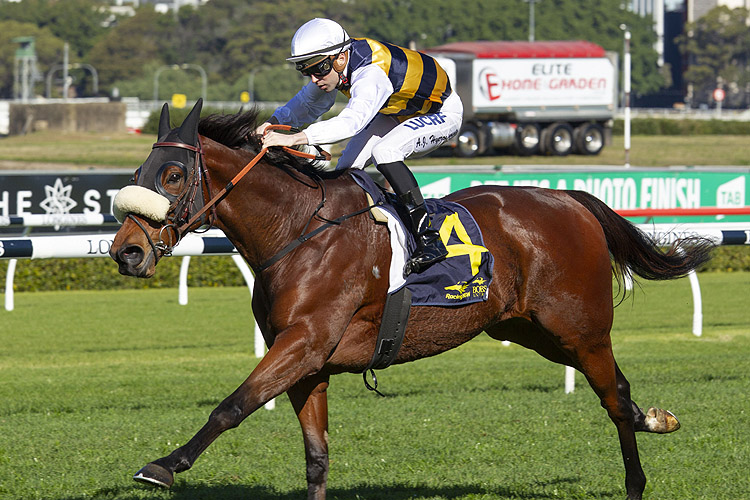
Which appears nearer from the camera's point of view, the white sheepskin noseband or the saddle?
the white sheepskin noseband

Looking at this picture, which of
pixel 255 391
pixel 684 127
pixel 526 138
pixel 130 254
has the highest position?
pixel 130 254

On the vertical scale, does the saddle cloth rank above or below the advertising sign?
above

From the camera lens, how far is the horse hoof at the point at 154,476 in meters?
3.08

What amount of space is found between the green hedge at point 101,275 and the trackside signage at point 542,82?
18.8 meters

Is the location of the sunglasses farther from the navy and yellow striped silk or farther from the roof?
the roof

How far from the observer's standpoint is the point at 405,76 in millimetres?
3971

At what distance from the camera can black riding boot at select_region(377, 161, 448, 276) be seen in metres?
3.84

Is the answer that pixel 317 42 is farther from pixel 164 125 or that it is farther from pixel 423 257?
pixel 423 257

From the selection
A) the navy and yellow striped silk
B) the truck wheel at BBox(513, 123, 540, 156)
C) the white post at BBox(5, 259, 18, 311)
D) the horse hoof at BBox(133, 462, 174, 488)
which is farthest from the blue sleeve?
the truck wheel at BBox(513, 123, 540, 156)

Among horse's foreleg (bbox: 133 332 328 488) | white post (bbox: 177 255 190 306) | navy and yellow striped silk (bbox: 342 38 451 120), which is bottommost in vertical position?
white post (bbox: 177 255 190 306)

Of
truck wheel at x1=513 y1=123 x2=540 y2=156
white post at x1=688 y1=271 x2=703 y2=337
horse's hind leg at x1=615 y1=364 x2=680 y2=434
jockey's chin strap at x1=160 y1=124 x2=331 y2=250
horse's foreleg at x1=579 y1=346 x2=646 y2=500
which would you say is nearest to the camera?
jockey's chin strap at x1=160 y1=124 x2=331 y2=250

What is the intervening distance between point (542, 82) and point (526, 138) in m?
1.66

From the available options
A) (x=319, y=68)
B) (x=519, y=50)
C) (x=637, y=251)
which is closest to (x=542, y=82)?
(x=519, y=50)

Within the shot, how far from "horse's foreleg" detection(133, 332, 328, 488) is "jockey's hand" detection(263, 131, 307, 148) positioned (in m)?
0.64
